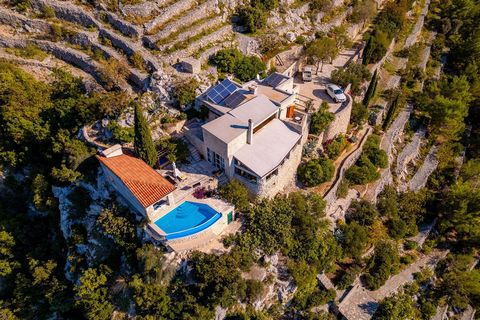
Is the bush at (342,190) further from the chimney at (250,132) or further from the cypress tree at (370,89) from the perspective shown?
the cypress tree at (370,89)

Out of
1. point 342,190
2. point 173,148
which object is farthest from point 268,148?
point 342,190

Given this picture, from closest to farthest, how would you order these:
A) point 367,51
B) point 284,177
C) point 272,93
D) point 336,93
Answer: point 284,177
point 272,93
point 336,93
point 367,51

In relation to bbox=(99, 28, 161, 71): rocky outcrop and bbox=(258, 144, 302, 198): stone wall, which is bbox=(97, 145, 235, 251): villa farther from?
bbox=(99, 28, 161, 71): rocky outcrop

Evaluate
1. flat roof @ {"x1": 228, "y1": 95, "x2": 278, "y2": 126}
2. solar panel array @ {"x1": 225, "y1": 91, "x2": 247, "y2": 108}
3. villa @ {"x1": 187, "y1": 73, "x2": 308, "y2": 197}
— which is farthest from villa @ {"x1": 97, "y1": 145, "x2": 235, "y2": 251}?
solar panel array @ {"x1": 225, "y1": 91, "x2": 247, "y2": 108}

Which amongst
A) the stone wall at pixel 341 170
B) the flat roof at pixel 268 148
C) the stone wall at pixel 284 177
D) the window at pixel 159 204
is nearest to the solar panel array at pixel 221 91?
the flat roof at pixel 268 148

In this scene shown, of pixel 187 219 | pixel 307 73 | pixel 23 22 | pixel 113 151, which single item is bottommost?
pixel 187 219

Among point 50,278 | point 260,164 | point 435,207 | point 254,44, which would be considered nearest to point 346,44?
point 254,44

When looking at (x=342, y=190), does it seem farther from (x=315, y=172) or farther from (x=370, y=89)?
(x=370, y=89)
